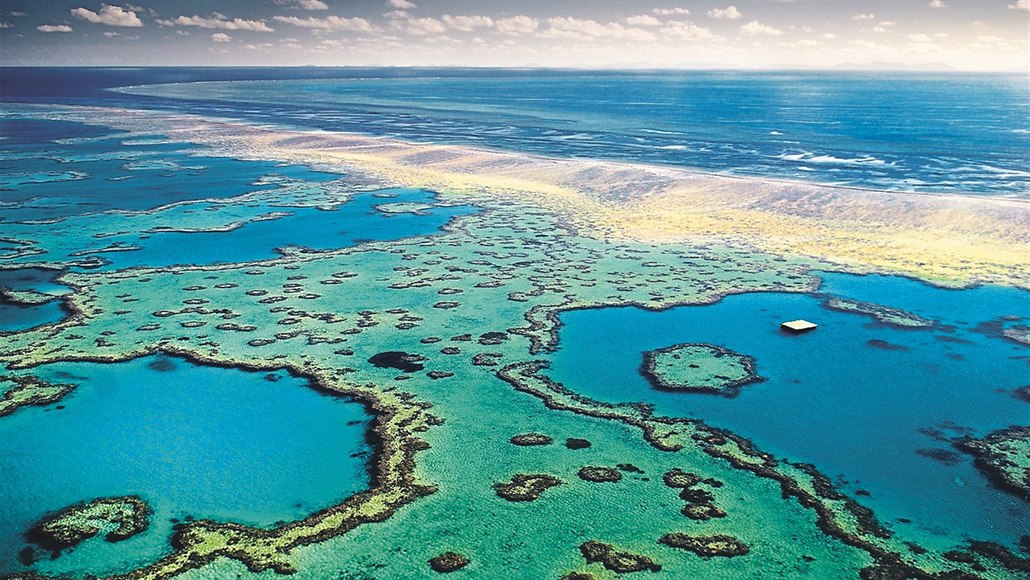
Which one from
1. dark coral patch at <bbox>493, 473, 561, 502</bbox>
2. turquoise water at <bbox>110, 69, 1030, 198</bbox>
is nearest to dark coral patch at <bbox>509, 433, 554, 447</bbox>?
dark coral patch at <bbox>493, 473, 561, 502</bbox>

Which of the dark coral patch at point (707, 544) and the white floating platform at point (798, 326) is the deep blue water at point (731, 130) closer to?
the white floating platform at point (798, 326)

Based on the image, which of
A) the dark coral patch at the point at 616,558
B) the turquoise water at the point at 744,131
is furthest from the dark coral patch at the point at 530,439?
the turquoise water at the point at 744,131

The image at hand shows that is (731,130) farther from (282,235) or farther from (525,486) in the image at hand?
(525,486)

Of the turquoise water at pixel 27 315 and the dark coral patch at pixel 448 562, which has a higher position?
the turquoise water at pixel 27 315

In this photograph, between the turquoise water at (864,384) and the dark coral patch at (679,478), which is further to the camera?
the turquoise water at (864,384)

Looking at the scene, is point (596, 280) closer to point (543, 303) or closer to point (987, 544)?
point (543, 303)

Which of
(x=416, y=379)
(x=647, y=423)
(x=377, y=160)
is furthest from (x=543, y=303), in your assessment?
(x=377, y=160)

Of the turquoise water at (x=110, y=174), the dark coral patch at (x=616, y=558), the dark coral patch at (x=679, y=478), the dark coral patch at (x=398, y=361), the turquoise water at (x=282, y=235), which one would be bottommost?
the dark coral patch at (x=679, y=478)
